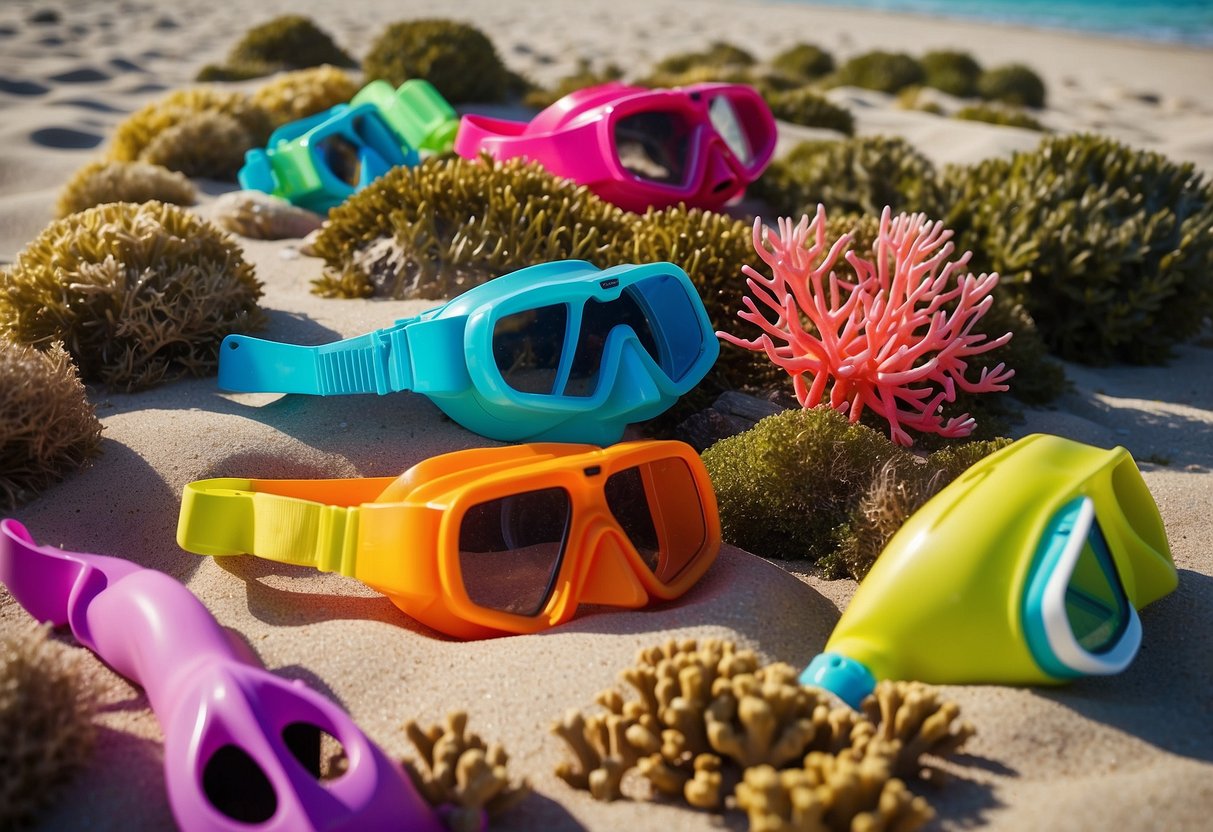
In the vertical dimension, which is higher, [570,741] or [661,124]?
[661,124]

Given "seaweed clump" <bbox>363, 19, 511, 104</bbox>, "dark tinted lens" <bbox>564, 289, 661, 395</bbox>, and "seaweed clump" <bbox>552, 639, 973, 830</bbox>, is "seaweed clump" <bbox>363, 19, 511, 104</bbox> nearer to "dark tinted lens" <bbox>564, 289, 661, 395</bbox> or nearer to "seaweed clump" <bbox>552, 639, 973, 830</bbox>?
"dark tinted lens" <bbox>564, 289, 661, 395</bbox>

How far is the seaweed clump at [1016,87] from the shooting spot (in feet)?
45.8

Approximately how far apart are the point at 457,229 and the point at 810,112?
19.9ft

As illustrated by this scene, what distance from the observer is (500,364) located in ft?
10.9

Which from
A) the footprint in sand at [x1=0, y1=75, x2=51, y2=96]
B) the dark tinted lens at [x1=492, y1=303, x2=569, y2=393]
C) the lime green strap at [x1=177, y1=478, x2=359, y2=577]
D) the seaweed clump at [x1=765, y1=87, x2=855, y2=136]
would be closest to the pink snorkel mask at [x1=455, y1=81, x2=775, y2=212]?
the dark tinted lens at [x1=492, y1=303, x2=569, y2=393]

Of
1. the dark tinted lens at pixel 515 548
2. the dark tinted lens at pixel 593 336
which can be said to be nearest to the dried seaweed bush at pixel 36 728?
the dark tinted lens at pixel 515 548

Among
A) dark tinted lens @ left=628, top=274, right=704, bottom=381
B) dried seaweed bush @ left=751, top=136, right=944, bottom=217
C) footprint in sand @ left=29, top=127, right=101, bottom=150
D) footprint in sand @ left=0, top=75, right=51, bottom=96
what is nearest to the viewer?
dark tinted lens @ left=628, top=274, right=704, bottom=381

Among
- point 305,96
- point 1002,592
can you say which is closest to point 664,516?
point 1002,592

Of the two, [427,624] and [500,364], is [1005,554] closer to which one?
[427,624]

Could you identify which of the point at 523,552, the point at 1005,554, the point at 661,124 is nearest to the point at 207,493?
the point at 523,552

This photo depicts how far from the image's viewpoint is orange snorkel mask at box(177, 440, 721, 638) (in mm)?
2535

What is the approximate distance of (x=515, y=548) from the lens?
285cm

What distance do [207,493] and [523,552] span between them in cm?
87

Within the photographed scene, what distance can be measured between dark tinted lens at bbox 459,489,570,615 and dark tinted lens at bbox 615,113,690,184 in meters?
2.84
